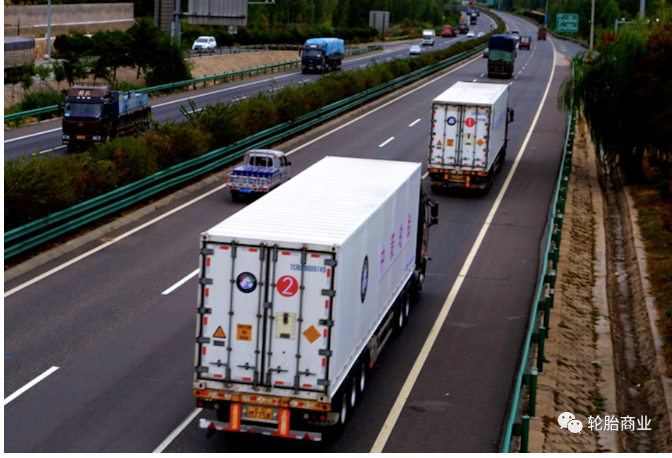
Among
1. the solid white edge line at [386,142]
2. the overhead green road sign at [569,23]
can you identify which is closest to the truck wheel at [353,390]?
the solid white edge line at [386,142]

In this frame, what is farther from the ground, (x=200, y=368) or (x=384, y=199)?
(x=384, y=199)

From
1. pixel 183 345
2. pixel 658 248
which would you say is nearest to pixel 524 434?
pixel 183 345

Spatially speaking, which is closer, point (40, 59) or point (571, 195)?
point (571, 195)

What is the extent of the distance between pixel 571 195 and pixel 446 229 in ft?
25.6

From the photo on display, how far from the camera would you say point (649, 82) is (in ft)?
100

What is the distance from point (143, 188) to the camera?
2780 cm

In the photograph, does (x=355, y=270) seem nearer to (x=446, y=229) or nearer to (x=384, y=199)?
(x=384, y=199)

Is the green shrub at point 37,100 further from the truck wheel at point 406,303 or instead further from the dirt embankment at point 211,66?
the truck wheel at point 406,303

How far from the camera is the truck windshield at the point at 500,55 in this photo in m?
68.7

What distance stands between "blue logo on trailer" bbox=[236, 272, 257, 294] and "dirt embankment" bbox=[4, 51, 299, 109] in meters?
39.7

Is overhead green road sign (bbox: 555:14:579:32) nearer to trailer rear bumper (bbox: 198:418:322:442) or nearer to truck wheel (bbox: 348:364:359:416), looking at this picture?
truck wheel (bbox: 348:364:359:416)

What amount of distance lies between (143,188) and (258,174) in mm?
4071

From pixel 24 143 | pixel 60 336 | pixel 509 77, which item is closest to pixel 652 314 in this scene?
pixel 60 336

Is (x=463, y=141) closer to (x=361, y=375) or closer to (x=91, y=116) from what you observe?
(x=91, y=116)
